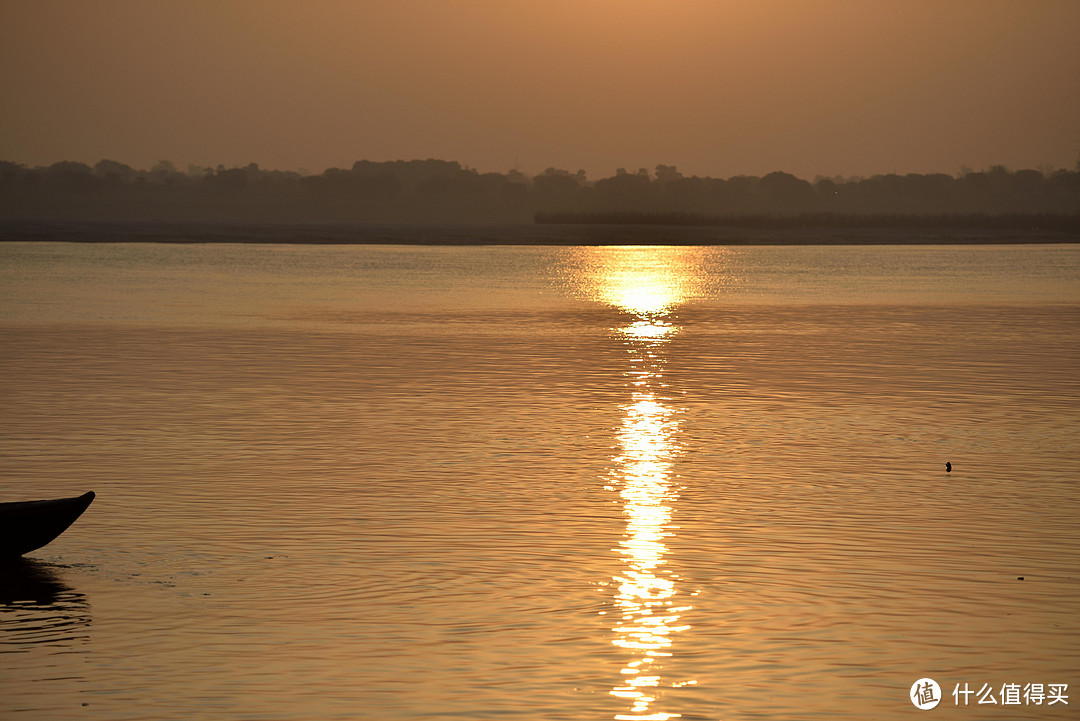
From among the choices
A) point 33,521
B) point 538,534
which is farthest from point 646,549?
point 33,521

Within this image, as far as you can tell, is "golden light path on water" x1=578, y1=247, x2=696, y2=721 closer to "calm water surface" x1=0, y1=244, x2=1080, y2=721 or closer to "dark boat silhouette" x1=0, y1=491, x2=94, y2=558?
"calm water surface" x1=0, y1=244, x2=1080, y2=721

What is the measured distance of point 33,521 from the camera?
18359 millimetres

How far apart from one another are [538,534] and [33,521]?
21.7 feet

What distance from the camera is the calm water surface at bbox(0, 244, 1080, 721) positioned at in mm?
14133

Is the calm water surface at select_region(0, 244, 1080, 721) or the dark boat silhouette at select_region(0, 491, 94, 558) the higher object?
the dark boat silhouette at select_region(0, 491, 94, 558)

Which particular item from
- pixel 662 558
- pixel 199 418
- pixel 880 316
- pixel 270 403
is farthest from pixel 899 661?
pixel 880 316

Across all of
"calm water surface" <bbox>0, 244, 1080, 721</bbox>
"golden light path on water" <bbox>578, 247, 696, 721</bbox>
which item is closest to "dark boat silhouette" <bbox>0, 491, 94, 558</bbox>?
"calm water surface" <bbox>0, 244, 1080, 721</bbox>

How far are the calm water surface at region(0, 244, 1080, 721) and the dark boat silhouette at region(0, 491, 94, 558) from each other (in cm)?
36

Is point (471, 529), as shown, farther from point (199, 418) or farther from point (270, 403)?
point (270, 403)

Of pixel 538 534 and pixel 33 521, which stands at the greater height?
pixel 33 521

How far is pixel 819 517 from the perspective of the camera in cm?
2186

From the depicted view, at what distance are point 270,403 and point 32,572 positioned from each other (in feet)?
58.9

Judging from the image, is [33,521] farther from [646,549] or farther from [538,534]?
[646,549]

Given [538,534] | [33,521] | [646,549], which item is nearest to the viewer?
[33,521]
